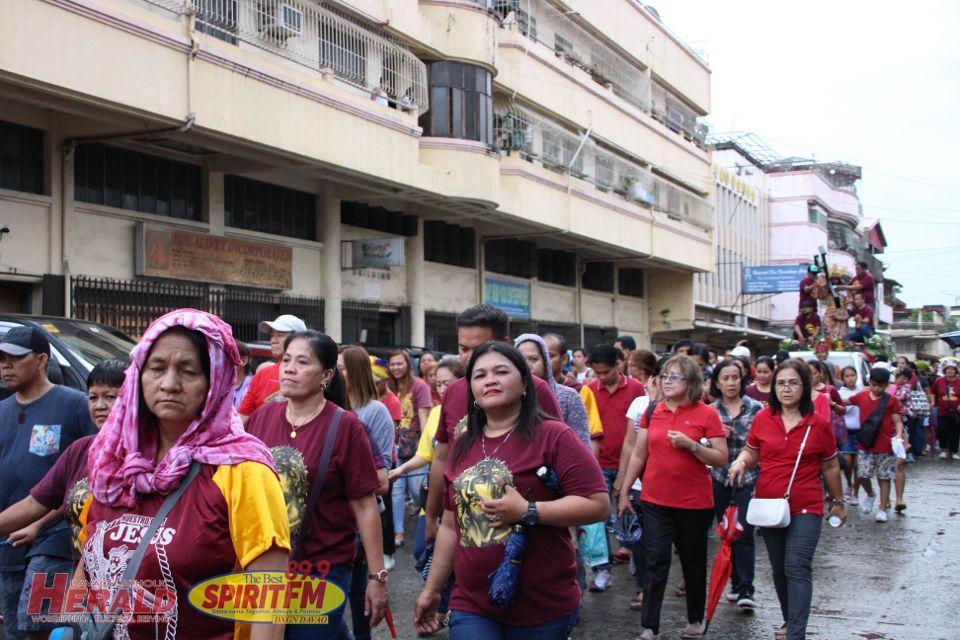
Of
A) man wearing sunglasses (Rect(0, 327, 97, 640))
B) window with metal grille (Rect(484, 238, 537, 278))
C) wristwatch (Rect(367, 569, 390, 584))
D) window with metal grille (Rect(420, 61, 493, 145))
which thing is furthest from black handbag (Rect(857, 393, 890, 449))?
window with metal grille (Rect(484, 238, 537, 278))

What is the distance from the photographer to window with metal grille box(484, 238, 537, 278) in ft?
92.4

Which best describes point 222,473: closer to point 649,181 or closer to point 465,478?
point 465,478

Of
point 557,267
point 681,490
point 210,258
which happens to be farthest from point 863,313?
point 681,490

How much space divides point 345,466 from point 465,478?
2.40 ft

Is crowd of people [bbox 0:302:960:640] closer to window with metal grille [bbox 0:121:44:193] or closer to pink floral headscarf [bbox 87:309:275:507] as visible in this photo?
pink floral headscarf [bbox 87:309:275:507]

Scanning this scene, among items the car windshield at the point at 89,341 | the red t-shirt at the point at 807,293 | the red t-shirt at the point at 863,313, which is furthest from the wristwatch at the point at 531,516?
the red t-shirt at the point at 807,293

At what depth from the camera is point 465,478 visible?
411 cm

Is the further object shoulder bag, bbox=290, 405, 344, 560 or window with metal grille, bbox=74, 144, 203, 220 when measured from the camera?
window with metal grille, bbox=74, 144, 203, 220

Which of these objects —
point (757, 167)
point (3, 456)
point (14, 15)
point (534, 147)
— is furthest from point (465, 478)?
point (757, 167)

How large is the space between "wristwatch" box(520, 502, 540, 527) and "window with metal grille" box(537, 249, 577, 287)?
27.0 m

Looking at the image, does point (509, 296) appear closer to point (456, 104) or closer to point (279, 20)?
point (456, 104)

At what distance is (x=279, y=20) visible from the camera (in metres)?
17.0

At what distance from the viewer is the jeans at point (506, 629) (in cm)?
402

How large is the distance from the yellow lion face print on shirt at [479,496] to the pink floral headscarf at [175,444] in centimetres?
120
